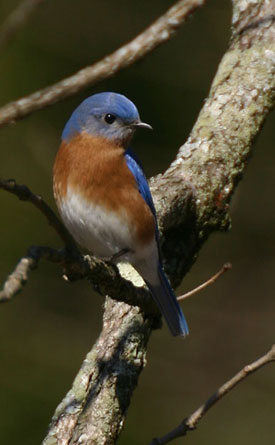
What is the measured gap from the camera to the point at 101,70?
2469 mm

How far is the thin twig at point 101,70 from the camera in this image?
7.29 feet

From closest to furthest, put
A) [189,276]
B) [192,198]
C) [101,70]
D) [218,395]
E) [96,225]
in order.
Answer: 1. [101,70]
2. [218,395]
3. [96,225]
4. [192,198]
5. [189,276]

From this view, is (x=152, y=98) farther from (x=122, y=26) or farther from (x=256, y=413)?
(x=256, y=413)

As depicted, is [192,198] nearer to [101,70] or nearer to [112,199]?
[112,199]

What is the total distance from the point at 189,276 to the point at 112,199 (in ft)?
10.4

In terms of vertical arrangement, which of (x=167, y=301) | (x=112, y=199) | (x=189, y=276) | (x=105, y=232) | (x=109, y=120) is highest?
(x=109, y=120)

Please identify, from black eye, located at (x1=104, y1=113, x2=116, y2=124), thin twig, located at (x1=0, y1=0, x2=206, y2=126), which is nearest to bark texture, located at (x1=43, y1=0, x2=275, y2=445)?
black eye, located at (x1=104, y1=113, x2=116, y2=124)

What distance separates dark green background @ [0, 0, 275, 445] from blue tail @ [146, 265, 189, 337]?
6.57ft

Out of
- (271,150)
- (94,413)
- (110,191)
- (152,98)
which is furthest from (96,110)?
(271,150)

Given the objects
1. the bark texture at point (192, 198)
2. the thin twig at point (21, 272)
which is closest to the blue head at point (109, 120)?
the bark texture at point (192, 198)

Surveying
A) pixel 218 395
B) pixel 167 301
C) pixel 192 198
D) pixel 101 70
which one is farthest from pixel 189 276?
pixel 101 70

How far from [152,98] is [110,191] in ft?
9.40

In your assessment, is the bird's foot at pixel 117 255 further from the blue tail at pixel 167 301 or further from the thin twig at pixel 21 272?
the thin twig at pixel 21 272

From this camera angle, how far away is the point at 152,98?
661 cm
